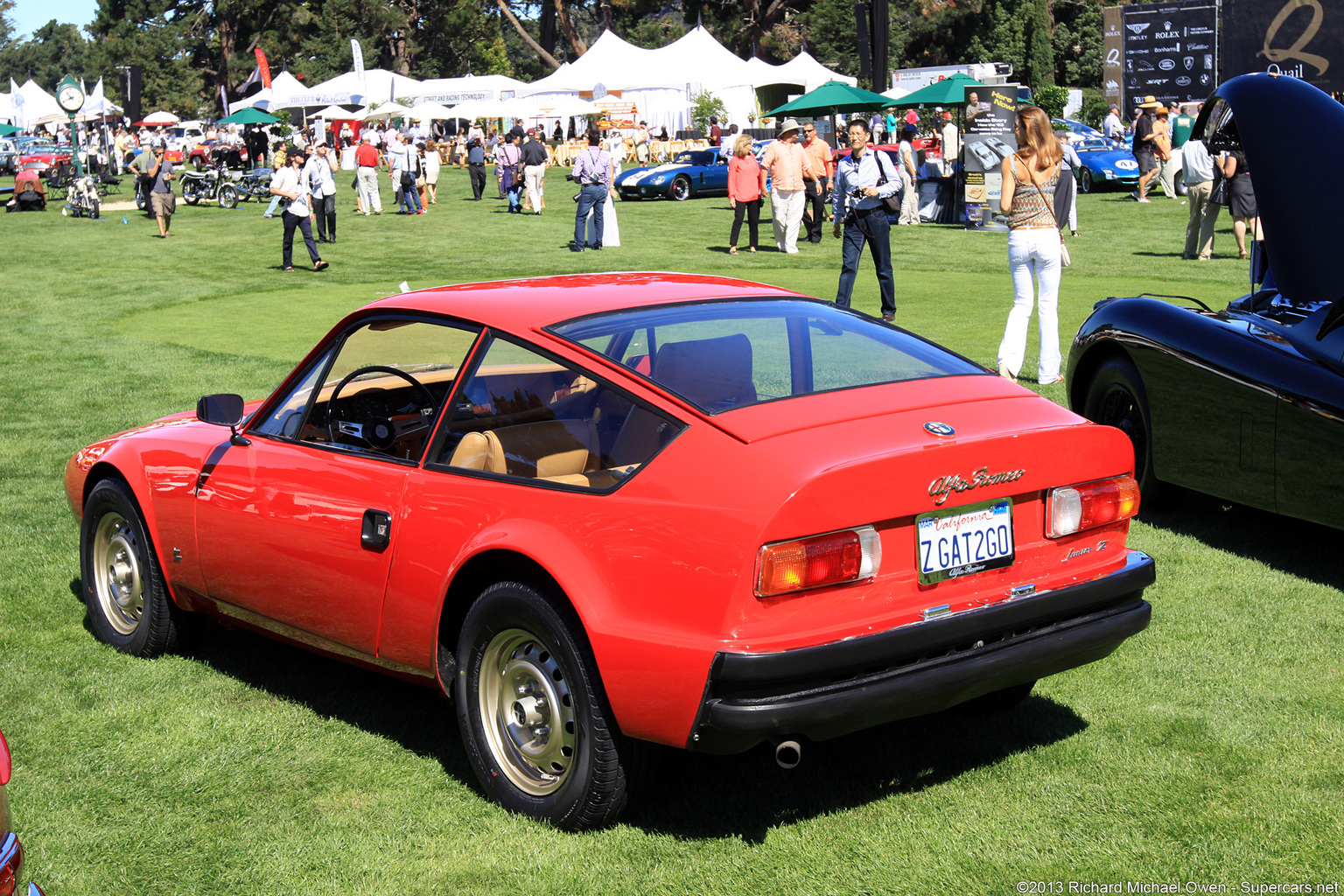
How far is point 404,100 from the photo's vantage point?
57969 mm

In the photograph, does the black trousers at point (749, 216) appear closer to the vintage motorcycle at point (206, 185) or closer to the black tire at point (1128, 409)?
the black tire at point (1128, 409)

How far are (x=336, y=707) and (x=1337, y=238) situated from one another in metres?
4.48

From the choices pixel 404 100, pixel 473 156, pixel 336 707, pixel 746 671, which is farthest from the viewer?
pixel 404 100

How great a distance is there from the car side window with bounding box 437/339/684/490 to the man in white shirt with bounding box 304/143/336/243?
1907 cm

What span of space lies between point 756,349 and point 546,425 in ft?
2.28

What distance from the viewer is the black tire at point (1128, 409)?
21.2 feet

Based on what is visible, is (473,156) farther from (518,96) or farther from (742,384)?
(742,384)

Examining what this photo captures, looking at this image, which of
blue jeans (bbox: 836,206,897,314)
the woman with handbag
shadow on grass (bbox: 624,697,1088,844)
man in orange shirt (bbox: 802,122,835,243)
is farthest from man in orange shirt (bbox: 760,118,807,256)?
shadow on grass (bbox: 624,697,1088,844)

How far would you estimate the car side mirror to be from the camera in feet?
15.2

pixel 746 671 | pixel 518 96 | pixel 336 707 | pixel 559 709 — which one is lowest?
pixel 336 707

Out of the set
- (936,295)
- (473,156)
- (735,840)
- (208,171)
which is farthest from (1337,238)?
(208,171)

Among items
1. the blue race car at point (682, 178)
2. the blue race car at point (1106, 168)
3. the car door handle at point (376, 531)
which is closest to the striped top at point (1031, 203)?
the car door handle at point (376, 531)

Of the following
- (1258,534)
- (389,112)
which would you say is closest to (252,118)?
(389,112)

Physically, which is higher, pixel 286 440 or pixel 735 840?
pixel 286 440
